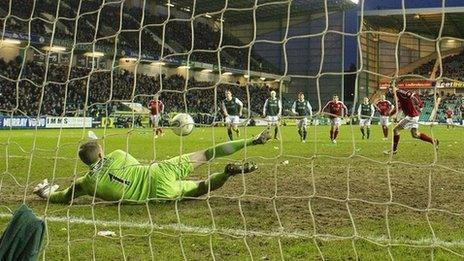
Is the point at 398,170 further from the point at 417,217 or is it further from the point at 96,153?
the point at 96,153

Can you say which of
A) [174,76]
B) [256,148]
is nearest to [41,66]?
[174,76]

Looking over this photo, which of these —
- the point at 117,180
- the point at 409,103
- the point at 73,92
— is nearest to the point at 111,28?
the point at 73,92

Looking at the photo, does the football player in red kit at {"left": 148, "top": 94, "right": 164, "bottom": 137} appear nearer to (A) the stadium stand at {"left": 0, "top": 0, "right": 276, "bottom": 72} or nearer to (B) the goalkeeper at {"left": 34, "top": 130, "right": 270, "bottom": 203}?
(B) the goalkeeper at {"left": 34, "top": 130, "right": 270, "bottom": 203}

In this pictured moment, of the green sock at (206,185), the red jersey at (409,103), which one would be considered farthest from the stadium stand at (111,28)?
the green sock at (206,185)

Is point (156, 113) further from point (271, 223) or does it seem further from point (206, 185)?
point (271, 223)

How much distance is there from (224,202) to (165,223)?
3.71 feet

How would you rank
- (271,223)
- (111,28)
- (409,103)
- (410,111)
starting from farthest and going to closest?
(111,28) → (409,103) → (410,111) → (271,223)

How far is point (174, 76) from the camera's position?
104ft

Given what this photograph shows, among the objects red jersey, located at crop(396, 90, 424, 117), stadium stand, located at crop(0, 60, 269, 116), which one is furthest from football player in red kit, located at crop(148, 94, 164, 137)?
red jersey, located at crop(396, 90, 424, 117)

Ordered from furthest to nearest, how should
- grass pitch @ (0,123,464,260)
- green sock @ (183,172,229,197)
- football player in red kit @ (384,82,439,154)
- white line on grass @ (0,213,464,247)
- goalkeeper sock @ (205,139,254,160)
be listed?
football player in red kit @ (384,82,439,154)
goalkeeper sock @ (205,139,254,160)
green sock @ (183,172,229,197)
white line on grass @ (0,213,464,247)
grass pitch @ (0,123,464,260)

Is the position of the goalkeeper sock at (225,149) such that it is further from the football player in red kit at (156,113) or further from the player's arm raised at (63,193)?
the player's arm raised at (63,193)

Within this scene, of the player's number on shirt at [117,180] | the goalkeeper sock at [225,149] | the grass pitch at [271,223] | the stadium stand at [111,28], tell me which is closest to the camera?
the grass pitch at [271,223]

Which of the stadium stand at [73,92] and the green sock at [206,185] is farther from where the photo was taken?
the stadium stand at [73,92]

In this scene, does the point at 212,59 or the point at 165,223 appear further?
the point at 212,59
